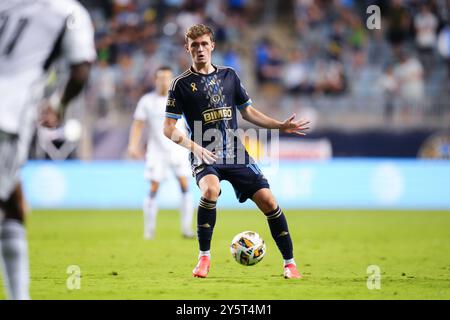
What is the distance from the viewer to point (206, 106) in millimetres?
8453

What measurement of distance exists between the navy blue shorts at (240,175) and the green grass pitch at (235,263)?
2.94 ft

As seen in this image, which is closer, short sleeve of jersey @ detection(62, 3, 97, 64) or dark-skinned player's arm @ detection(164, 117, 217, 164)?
short sleeve of jersey @ detection(62, 3, 97, 64)

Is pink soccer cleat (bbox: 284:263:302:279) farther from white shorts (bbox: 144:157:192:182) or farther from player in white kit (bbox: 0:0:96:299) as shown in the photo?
white shorts (bbox: 144:157:192:182)

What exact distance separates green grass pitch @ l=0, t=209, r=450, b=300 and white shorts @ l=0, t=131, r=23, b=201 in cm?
172

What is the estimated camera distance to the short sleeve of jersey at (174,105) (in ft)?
27.8

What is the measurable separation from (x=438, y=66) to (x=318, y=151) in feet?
16.6

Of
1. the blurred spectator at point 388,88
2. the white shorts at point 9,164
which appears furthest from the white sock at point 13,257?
the blurred spectator at point 388,88

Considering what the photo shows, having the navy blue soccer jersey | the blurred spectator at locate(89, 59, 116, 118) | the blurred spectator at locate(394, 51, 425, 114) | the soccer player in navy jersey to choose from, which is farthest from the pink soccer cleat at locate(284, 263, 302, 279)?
the blurred spectator at locate(394, 51, 425, 114)

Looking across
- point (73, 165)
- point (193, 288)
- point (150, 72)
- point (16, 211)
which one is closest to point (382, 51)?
point (150, 72)

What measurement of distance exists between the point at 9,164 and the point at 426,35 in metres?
19.7

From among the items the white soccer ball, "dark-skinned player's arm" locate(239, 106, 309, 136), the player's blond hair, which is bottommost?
the white soccer ball

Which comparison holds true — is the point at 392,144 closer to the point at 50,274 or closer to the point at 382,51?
the point at 382,51

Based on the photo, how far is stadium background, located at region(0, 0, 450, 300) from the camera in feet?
32.5

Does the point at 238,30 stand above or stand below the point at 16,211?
above
